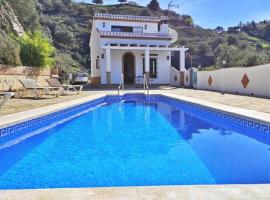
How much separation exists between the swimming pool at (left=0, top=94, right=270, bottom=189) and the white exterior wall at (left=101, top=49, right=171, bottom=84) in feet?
47.6

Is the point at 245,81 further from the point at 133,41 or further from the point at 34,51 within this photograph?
the point at 34,51

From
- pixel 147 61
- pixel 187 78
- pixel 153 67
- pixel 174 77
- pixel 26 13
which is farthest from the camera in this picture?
pixel 26 13

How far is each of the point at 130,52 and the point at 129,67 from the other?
1405 mm

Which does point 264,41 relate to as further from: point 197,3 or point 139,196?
point 139,196

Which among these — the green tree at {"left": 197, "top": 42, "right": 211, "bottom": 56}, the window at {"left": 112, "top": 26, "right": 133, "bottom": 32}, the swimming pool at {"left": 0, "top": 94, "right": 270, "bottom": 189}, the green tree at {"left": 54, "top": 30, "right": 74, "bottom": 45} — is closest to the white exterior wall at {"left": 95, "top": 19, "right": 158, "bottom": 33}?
the window at {"left": 112, "top": 26, "right": 133, "bottom": 32}

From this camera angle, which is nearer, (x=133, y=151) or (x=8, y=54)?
(x=133, y=151)

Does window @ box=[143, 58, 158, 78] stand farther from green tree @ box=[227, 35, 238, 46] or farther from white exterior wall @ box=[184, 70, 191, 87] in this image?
green tree @ box=[227, 35, 238, 46]

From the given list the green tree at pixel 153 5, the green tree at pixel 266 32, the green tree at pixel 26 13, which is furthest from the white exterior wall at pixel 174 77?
the green tree at pixel 153 5

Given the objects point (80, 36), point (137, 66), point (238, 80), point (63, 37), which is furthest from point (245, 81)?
point (80, 36)

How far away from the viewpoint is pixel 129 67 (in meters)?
25.8

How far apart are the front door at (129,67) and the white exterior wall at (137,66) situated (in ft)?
1.60

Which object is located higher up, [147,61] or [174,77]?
[147,61]

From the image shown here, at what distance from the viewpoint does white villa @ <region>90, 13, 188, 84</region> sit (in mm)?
23691

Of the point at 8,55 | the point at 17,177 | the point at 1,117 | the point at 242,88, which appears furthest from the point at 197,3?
the point at 17,177
